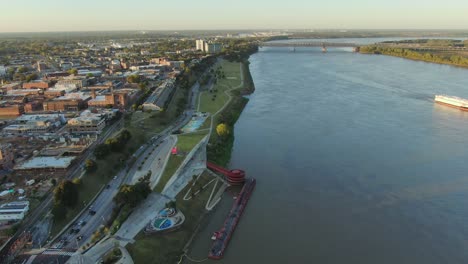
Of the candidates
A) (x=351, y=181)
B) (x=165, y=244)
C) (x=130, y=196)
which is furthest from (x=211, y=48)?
(x=165, y=244)

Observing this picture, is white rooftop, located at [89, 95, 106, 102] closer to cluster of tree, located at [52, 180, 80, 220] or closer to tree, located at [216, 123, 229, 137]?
tree, located at [216, 123, 229, 137]

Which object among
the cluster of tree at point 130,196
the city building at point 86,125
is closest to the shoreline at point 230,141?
the cluster of tree at point 130,196

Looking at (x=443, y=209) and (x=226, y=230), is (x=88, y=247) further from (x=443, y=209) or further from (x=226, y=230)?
(x=443, y=209)

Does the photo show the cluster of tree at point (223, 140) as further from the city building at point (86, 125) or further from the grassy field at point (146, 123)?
the city building at point (86, 125)

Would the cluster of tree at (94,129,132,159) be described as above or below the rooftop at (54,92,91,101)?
below

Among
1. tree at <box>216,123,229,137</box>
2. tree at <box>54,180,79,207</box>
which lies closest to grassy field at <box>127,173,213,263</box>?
tree at <box>54,180,79,207</box>
